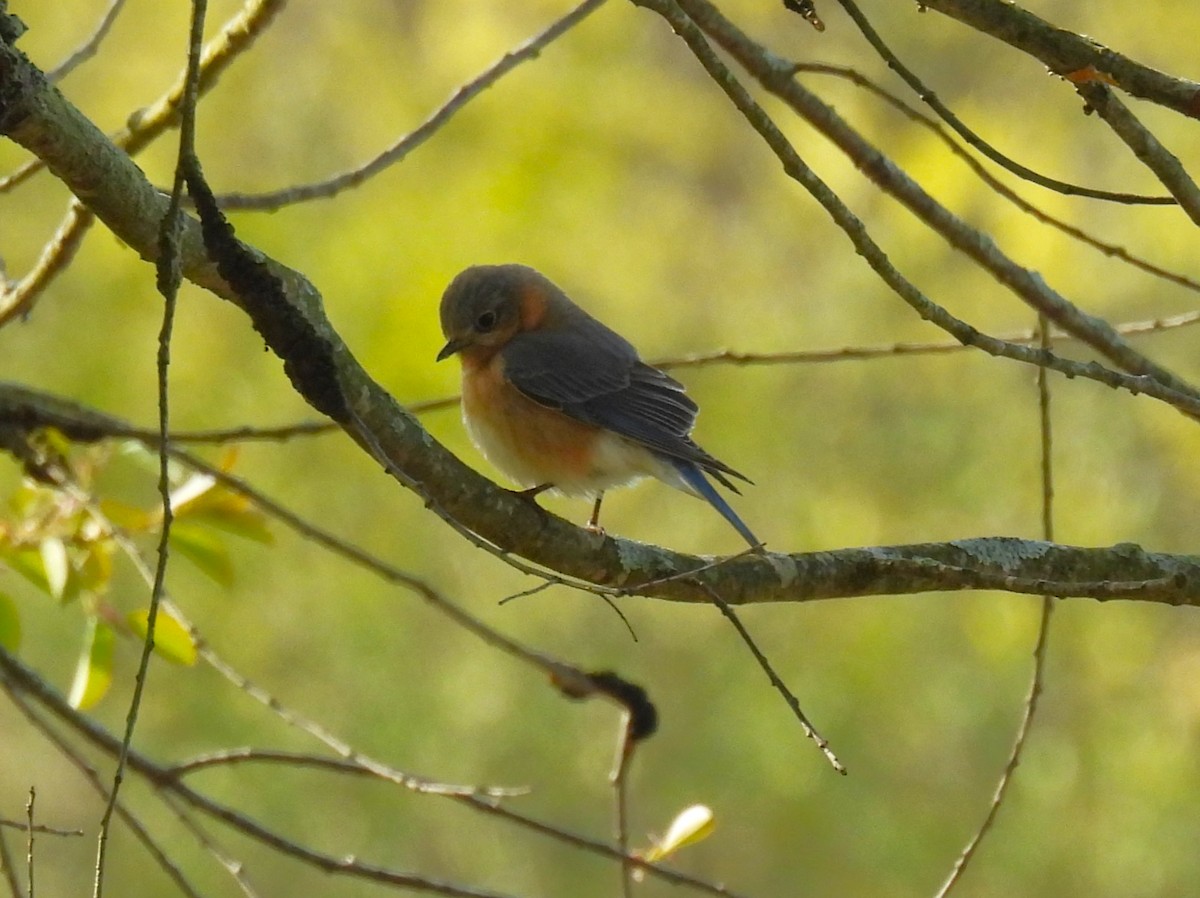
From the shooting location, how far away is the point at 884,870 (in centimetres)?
907

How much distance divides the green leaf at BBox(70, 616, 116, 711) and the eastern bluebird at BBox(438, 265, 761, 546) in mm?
1200

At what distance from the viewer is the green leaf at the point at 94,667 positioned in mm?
3318

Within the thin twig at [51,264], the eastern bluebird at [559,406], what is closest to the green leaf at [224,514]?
the thin twig at [51,264]

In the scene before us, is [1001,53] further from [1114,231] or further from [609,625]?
[609,625]

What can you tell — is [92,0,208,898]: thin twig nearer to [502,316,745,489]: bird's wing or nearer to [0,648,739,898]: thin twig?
[0,648,739,898]: thin twig

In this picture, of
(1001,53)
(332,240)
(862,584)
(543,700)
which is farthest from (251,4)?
(1001,53)

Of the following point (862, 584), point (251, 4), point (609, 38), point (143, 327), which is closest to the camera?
point (862, 584)

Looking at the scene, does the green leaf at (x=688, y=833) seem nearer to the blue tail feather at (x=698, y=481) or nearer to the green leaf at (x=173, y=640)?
the green leaf at (x=173, y=640)

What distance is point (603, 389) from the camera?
4590 mm

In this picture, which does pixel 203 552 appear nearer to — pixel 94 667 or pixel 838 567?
pixel 94 667

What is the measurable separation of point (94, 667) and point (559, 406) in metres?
1.61

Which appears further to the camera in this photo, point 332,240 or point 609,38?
point 609,38

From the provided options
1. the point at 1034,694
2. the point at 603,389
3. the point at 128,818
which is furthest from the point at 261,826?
the point at 603,389

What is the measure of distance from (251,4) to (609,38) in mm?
7598
